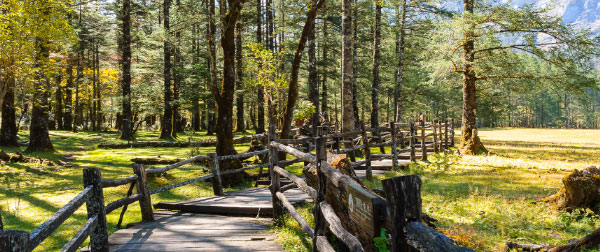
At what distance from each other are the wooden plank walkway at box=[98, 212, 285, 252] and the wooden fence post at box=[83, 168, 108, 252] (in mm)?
285

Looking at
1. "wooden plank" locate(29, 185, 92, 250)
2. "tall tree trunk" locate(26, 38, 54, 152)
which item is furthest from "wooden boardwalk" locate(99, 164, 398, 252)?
"tall tree trunk" locate(26, 38, 54, 152)

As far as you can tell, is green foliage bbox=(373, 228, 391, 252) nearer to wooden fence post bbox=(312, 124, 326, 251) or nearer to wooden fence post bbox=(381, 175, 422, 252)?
wooden fence post bbox=(381, 175, 422, 252)

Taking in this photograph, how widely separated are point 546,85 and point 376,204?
55.4 ft

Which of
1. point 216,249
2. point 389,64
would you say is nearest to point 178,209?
point 216,249

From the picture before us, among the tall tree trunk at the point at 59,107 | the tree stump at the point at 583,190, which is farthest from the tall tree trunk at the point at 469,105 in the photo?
the tall tree trunk at the point at 59,107

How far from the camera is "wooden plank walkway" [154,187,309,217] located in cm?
696

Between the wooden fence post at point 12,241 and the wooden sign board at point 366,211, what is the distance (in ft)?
7.27

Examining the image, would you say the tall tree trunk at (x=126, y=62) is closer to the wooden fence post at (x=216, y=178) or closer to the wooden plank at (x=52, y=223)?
the wooden fence post at (x=216, y=178)

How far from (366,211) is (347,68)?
10.5 metres

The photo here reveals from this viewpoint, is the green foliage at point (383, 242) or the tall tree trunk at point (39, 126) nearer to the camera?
the green foliage at point (383, 242)

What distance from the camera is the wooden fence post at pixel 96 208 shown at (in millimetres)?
4492

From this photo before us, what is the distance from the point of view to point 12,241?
185 cm

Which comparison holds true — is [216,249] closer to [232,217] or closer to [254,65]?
[232,217]

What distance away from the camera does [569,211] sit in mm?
6926
